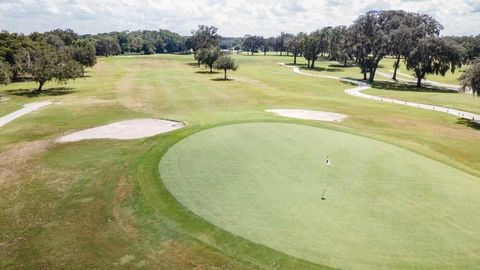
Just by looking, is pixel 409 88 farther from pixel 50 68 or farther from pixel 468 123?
pixel 50 68

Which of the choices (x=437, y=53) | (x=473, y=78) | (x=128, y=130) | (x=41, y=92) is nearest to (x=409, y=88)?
(x=437, y=53)

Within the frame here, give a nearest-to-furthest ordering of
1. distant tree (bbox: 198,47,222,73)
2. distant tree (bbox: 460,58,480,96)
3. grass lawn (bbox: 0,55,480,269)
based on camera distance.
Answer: grass lawn (bbox: 0,55,480,269)
distant tree (bbox: 460,58,480,96)
distant tree (bbox: 198,47,222,73)

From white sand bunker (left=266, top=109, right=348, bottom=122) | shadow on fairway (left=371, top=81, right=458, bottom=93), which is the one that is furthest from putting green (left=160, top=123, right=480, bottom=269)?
shadow on fairway (left=371, top=81, right=458, bottom=93)

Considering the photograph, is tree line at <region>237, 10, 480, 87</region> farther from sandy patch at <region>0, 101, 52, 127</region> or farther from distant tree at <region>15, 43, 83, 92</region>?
sandy patch at <region>0, 101, 52, 127</region>

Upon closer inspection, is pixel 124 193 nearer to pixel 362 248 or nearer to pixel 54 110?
pixel 362 248

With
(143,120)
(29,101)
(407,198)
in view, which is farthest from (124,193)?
(29,101)
